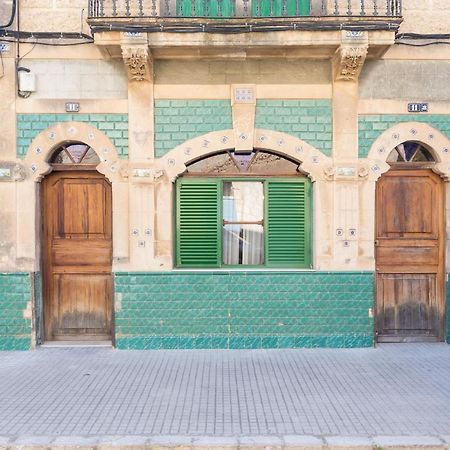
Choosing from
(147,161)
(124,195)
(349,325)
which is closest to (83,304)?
(124,195)

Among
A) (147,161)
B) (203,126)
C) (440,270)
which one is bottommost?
(440,270)

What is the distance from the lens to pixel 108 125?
7.74 meters

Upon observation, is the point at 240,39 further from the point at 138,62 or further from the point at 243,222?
the point at 243,222

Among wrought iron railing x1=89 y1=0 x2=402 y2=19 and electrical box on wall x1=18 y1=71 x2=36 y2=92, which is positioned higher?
wrought iron railing x1=89 y1=0 x2=402 y2=19

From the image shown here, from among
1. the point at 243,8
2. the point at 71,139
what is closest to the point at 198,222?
the point at 71,139

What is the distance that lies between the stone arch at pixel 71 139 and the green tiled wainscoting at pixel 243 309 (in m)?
1.81

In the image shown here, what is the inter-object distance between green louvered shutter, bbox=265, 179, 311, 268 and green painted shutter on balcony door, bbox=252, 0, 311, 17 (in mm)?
2698

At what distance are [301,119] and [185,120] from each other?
190cm

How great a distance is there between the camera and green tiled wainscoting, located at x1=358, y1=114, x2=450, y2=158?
7.78 metres

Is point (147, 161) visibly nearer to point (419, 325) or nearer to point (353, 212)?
point (353, 212)

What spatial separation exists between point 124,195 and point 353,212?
375 centimetres

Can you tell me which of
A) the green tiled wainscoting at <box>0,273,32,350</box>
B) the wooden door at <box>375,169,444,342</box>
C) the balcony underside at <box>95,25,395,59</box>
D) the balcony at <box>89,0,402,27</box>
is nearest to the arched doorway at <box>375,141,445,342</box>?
the wooden door at <box>375,169,444,342</box>

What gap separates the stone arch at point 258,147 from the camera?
771cm

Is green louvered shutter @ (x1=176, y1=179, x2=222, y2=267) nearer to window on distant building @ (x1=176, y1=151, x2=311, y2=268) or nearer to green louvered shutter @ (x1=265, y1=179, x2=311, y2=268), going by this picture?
window on distant building @ (x1=176, y1=151, x2=311, y2=268)
